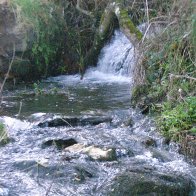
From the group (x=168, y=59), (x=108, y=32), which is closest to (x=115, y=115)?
(x=168, y=59)

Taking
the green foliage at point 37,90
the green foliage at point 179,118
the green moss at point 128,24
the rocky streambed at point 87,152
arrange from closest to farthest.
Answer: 1. the rocky streambed at point 87,152
2. the green foliage at point 179,118
3. the green moss at point 128,24
4. the green foliage at point 37,90

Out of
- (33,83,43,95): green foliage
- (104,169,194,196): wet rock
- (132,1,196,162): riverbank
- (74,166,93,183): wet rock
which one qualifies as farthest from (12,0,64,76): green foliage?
(104,169,194,196): wet rock

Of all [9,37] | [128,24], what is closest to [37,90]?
[9,37]

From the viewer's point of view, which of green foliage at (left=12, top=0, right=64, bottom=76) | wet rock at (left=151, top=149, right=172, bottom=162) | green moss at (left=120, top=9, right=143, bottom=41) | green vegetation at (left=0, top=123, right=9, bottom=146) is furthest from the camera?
green foliage at (left=12, top=0, right=64, bottom=76)

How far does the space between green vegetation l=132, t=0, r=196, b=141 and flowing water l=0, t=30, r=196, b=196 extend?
24cm

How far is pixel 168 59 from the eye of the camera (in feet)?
22.9

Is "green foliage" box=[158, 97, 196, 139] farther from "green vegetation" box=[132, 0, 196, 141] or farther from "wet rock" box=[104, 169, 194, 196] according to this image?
"wet rock" box=[104, 169, 194, 196]

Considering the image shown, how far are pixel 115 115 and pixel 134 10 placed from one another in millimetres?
2777

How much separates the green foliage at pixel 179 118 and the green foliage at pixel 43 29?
452 cm

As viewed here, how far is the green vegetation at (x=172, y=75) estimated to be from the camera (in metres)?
6.15

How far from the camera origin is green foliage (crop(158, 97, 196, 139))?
603 cm

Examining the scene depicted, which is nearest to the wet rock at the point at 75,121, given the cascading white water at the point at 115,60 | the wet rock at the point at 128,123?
the wet rock at the point at 128,123

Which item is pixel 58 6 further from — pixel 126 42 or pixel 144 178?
pixel 144 178

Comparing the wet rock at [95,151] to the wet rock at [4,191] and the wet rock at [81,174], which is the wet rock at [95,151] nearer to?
the wet rock at [81,174]
